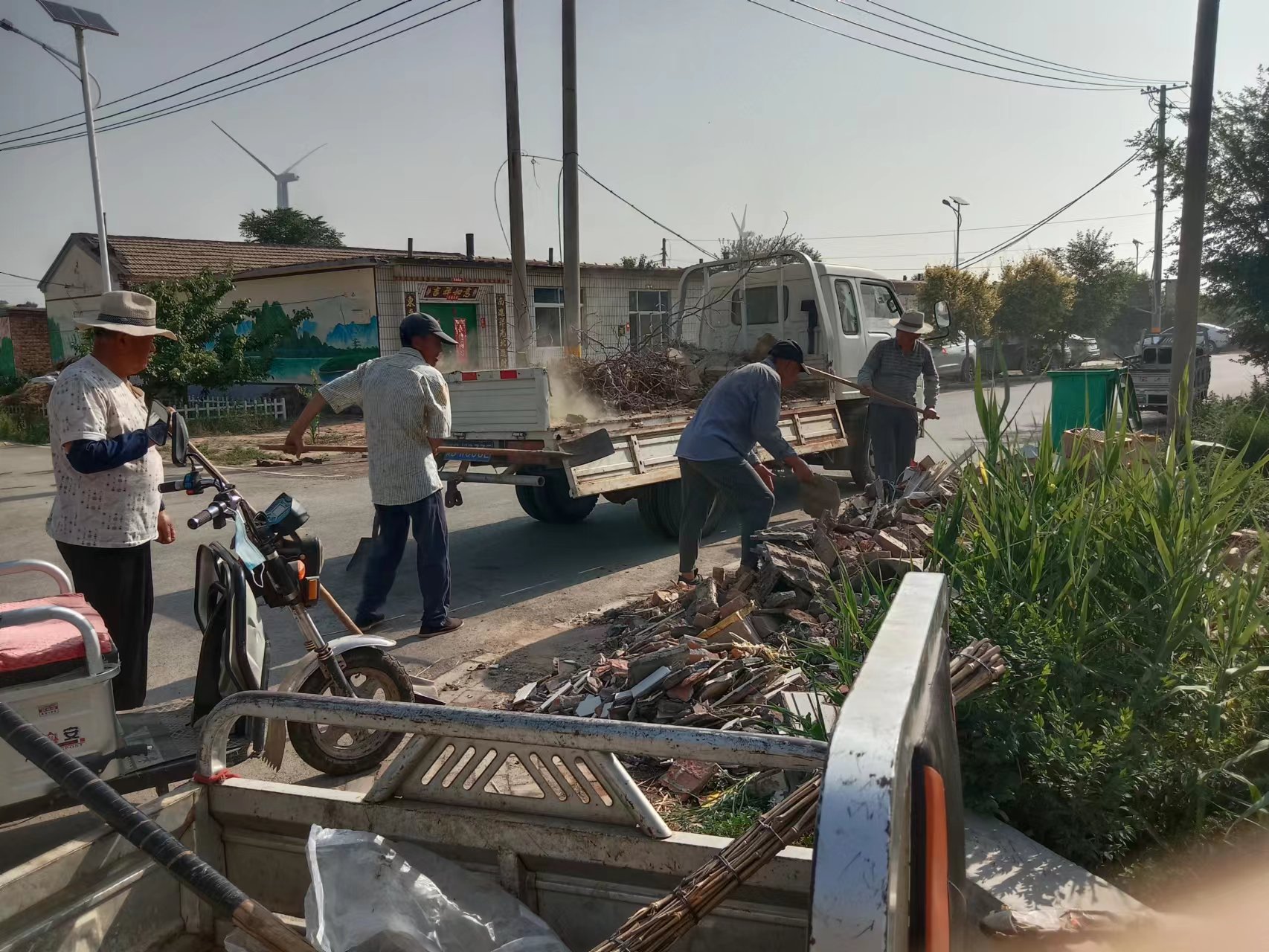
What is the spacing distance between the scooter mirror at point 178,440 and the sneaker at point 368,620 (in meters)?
2.40

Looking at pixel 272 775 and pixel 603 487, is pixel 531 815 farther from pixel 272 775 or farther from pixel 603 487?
pixel 603 487

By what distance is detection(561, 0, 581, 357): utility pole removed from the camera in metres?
14.0

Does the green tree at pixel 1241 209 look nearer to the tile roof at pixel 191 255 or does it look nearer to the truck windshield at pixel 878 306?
the truck windshield at pixel 878 306

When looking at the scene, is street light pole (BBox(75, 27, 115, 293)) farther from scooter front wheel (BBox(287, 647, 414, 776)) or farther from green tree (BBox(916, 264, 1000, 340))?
green tree (BBox(916, 264, 1000, 340))

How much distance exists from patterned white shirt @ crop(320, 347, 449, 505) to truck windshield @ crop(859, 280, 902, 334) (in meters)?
5.93

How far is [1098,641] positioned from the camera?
3.40 m

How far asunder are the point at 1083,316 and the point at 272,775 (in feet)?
142

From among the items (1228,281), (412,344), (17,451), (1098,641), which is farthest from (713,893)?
(17,451)

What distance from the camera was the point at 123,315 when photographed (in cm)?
370

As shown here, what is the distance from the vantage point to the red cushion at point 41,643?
2814mm

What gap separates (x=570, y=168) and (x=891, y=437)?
7.55 m

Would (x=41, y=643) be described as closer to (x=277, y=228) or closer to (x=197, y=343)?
(x=197, y=343)

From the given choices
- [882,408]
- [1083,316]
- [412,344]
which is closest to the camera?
[412,344]

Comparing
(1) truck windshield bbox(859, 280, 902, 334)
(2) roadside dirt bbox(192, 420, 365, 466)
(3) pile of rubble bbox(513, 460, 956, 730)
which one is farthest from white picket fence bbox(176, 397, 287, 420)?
(3) pile of rubble bbox(513, 460, 956, 730)
